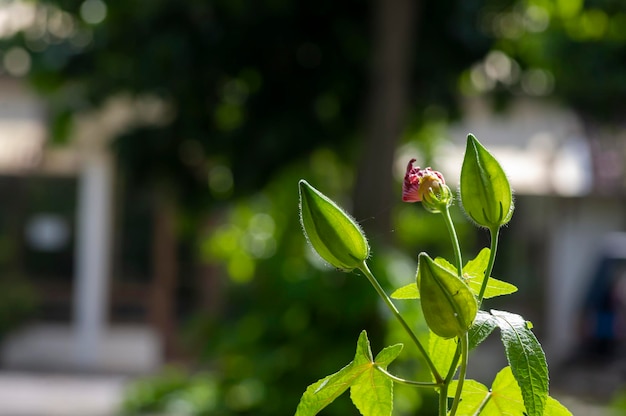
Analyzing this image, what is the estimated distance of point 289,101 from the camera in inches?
257

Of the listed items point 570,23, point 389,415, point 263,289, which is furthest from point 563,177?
point 389,415

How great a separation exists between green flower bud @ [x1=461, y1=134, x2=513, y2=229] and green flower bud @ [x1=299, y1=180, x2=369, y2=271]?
0.08 metres

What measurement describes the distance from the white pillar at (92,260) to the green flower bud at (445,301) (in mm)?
12546

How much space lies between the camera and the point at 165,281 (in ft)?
44.1

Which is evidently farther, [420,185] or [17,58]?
[17,58]

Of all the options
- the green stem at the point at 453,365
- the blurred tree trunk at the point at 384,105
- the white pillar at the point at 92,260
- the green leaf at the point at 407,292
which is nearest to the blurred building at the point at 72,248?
the white pillar at the point at 92,260

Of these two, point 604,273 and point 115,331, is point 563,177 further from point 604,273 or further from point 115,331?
point 115,331

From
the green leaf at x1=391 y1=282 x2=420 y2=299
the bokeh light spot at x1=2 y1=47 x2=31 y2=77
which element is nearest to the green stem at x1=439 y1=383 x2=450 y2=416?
the green leaf at x1=391 y1=282 x2=420 y2=299

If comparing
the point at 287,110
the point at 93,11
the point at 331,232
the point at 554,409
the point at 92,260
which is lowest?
the point at 554,409

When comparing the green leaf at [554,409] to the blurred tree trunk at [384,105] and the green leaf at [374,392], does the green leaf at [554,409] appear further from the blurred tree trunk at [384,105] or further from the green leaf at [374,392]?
the blurred tree trunk at [384,105]

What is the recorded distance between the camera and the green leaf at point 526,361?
645 millimetres

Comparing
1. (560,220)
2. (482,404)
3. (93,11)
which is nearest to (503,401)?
(482,404)

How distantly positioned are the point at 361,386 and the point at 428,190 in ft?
0.44

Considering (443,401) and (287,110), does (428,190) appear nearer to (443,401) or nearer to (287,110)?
(443,401)
